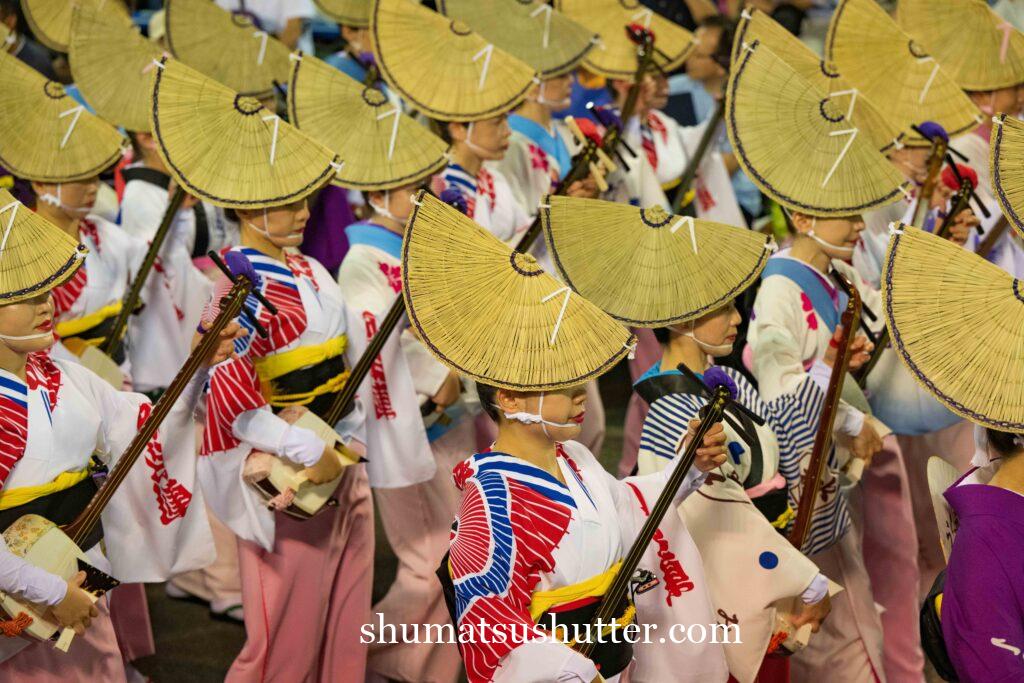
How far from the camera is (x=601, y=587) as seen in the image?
3.07 metres

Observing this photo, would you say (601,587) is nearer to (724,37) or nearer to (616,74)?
(616,74)

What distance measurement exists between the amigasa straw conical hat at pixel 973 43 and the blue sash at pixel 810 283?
5.82ft

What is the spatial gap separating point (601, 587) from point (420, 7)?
2.87m

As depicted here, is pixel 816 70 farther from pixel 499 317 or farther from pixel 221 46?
pixel 499 317

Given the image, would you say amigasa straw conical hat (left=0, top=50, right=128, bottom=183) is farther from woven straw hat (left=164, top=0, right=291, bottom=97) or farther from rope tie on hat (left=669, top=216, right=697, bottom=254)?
rope tie on hat (left=669, top=216, right=697, bottom=254)

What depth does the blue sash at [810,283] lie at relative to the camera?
4.53 m

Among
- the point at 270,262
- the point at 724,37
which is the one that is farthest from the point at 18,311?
the point at 724,37

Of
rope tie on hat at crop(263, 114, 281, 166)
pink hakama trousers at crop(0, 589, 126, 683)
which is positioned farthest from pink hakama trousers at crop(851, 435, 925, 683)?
pink hakama trousers at crop(0, 589, 126, 683)

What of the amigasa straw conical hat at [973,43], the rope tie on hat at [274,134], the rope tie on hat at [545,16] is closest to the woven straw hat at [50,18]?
the rope tie on hat at [545,16]

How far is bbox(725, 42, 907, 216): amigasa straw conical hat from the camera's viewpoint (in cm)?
443

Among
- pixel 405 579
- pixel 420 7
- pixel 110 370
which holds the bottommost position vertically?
pixel 405 579

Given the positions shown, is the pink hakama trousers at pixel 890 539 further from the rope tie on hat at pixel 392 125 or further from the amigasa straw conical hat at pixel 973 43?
the rope tie on hat at pixel 392 125

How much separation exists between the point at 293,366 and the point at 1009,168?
6.89 feet

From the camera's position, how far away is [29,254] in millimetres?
3283
